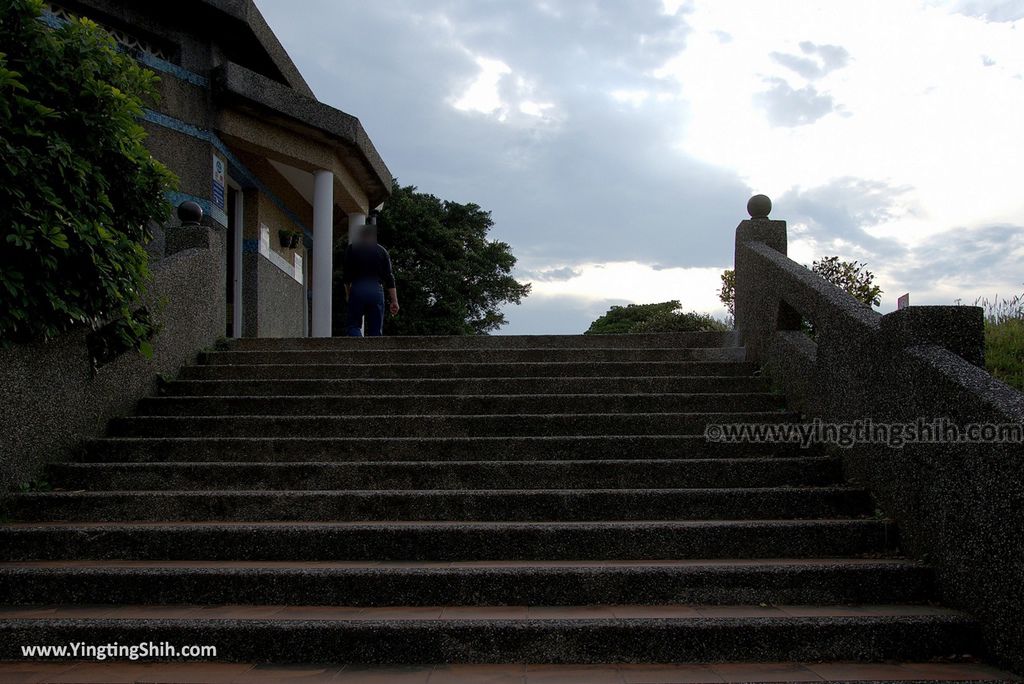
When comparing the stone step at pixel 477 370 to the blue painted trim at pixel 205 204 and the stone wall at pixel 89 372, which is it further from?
the blue painted trim at pixel 205 204

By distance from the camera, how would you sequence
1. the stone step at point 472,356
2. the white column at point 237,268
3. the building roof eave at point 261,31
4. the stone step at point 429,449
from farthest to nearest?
the white column at point 237,268 → the building roof eave at point 261,31 → the stone step at point 472,356 → the stone step at point 429,449

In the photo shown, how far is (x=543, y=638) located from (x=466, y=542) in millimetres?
827

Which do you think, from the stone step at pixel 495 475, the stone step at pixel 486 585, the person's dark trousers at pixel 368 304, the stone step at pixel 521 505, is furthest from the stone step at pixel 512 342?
the stone step at pixel 486 585

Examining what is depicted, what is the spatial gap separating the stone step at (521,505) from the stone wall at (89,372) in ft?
2.43

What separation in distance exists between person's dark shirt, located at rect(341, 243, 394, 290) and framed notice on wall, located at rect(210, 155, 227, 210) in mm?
2970

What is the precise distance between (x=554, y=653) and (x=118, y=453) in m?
3.55

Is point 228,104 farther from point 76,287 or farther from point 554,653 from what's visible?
point 554,653

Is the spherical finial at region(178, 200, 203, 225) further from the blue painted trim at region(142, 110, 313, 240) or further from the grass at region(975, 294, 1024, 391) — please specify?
the grass at region(975, 294, 1024, 391)

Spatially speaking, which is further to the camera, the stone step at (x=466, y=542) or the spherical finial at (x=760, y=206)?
the spherical finial at (x=760, y=206)

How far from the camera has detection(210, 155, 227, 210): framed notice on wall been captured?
33.8 ft

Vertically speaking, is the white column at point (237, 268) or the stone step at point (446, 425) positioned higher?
the white column at point (237, 268)

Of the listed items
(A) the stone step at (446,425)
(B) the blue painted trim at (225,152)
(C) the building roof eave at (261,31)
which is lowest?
(A) the stone step at (446,425)

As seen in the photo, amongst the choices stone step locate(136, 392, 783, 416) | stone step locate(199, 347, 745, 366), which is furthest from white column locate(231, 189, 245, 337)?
stone step locate(136, 392, 783, 416)

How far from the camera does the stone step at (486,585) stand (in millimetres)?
3619
